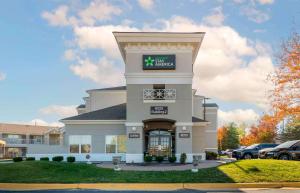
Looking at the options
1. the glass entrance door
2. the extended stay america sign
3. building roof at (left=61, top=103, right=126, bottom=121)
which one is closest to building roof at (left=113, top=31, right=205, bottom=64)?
the extended stay america sign

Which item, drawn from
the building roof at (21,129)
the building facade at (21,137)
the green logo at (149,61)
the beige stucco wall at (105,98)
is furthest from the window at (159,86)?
the building roof at (21,129)

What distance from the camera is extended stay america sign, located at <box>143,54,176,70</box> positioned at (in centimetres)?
3716

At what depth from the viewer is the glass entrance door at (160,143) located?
127 ft

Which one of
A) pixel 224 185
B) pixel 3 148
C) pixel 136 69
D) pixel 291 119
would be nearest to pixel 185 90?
pixel 136 69

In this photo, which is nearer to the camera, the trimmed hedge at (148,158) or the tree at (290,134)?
the trimmed hedge at (148,158)

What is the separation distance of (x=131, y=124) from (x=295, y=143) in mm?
13702

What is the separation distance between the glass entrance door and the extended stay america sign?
5.80 meters

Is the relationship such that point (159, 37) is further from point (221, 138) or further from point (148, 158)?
point (221, 138)

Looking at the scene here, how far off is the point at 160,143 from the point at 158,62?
7171 millimetres

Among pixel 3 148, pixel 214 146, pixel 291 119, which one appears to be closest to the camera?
pixel 291 119

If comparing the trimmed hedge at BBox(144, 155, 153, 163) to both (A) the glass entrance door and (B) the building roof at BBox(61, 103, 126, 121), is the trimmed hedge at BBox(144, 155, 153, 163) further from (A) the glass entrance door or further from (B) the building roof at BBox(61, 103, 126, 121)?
(B) the building roof at BBox(61, 103, 126, 121)

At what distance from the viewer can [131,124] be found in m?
37.2

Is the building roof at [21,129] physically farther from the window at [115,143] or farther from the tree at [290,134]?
the window at [115,143]

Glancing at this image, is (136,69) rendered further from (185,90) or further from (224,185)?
(224,185)
